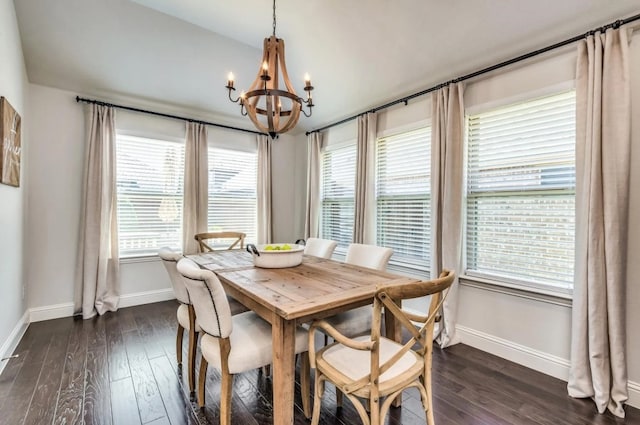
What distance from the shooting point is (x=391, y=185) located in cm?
363

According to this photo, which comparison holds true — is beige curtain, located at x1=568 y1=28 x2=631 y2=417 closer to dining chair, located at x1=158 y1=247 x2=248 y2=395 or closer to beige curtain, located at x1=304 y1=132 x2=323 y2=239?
dining chair, located at x1=158 y1=247 x2=248 y2=395

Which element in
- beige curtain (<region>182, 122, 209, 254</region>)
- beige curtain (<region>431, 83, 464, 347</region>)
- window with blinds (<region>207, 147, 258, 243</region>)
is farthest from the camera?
window with blinds (<region>207, 147, 258, 243</region>)

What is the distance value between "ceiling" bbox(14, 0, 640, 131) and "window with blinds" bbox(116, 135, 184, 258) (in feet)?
2.08

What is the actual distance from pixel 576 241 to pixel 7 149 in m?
4.38

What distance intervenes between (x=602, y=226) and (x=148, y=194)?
4.65 m

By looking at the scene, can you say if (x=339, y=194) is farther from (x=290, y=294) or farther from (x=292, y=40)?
(x=290, y=294)

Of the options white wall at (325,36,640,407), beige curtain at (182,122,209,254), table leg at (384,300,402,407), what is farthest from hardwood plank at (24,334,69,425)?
white wall at (325,36,640,407)

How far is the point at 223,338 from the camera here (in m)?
1.50

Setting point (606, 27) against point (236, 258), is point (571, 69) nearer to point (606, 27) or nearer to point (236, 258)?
point (606, 27)

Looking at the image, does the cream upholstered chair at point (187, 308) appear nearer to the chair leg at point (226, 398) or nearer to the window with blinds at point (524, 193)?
the chair leg at point (226, 398)

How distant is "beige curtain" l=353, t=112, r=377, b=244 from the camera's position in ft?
12.2

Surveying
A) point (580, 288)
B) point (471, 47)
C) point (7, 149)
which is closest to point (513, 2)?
point (471, 47)

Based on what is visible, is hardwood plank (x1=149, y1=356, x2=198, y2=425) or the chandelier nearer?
hardwood plank (x1=149, y1=356, x2=198, y2=425)

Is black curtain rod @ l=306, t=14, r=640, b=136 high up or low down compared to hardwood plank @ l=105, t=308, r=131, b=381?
up
